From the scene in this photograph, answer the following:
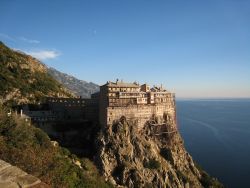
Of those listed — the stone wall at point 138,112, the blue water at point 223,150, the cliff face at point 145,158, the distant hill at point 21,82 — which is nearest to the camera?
the cliff face at point 145,158

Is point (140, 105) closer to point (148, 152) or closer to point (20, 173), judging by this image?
point (148, 152)

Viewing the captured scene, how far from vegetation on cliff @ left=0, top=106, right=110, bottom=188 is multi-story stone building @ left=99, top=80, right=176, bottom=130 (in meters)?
10.7

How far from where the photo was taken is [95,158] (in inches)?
1922

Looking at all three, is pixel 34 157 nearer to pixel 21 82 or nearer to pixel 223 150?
pixel 21 82

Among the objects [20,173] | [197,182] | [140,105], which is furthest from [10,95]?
[20,173]

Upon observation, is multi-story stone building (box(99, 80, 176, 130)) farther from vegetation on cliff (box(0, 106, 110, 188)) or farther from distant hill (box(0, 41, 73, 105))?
distant hill (box(0, 41, 73, 105))

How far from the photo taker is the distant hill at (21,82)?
6512cm

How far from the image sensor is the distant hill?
65.1 meters

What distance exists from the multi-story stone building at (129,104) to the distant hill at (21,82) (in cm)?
2284

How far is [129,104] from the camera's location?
54.8 m

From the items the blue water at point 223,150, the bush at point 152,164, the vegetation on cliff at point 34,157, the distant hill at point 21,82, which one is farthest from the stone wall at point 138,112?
the distant hill at point 21,82

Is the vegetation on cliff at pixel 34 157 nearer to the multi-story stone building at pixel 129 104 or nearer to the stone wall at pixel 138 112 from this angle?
the stone wall at pixel 138 112

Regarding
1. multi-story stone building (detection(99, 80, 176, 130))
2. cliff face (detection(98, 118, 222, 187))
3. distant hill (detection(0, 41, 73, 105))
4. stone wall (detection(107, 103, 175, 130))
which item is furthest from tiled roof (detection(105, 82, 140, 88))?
distant hill (detection(0, 41, 73, 105))

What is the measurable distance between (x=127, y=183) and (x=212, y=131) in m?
82.1
